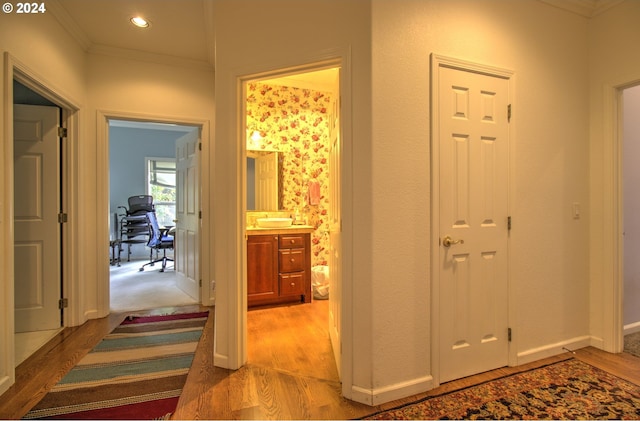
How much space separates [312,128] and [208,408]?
3.23m

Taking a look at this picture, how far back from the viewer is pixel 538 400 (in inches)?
67.0

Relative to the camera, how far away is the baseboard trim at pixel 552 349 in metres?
2.08

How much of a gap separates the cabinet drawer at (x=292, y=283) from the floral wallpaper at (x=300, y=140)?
526 mm

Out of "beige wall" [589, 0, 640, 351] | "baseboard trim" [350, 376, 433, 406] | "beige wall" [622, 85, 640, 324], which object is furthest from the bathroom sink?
"beige wall" [622, 85, 640, 324]

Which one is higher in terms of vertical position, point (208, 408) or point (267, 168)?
point (267, 168)

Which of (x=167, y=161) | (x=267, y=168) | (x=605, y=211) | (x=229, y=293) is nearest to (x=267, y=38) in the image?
(x=229, y=293)

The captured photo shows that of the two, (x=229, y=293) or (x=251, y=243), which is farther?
(x=251, y=243)

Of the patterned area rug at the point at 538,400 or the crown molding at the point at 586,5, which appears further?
the crown molding at the point at 586,5

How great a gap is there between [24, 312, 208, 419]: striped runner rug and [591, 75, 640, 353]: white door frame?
124 inches

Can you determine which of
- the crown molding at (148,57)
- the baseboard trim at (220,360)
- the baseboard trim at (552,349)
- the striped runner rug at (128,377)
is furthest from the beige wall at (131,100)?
the baseboard trim at (552,349)

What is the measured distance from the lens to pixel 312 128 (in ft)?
12.9

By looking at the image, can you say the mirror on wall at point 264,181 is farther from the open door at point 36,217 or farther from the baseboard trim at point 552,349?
the baseboard trim at point 552,349

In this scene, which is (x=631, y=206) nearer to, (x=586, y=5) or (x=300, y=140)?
(x=586, y=5)

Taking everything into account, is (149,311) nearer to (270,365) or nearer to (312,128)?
(270,365)
